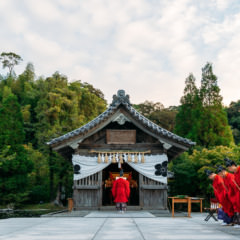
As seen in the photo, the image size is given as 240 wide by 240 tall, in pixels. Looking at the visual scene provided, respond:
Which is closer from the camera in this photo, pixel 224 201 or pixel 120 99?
pixel 224 201

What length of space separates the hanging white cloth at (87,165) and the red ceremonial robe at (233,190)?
7.54 m

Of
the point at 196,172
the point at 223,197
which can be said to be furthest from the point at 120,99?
the point at 223,197

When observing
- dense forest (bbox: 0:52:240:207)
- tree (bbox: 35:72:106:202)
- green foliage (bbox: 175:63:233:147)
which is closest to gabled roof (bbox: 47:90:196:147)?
dense forest (bbox: 0:52:240:207)

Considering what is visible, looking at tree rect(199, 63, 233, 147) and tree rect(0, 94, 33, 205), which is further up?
tree rect(199, 63, 233, 147)

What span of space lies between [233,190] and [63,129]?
19.3m

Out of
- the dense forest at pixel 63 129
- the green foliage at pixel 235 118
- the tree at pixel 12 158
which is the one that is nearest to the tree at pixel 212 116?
the dense forest at pixel 63 129

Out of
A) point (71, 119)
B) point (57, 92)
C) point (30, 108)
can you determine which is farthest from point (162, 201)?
point (30, 108)

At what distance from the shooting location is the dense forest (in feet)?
65.1

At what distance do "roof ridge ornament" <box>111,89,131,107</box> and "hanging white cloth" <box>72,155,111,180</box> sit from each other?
8.85 ft

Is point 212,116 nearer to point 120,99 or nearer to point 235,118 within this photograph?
point 235,118

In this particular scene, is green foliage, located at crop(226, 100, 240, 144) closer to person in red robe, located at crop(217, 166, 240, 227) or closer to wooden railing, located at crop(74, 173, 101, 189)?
wooden railing, located at crop(74, 173, 101, 189)

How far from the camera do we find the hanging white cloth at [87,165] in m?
15.1

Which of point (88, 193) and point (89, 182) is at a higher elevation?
point (89, 182)

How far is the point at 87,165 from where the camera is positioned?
15.2 m
